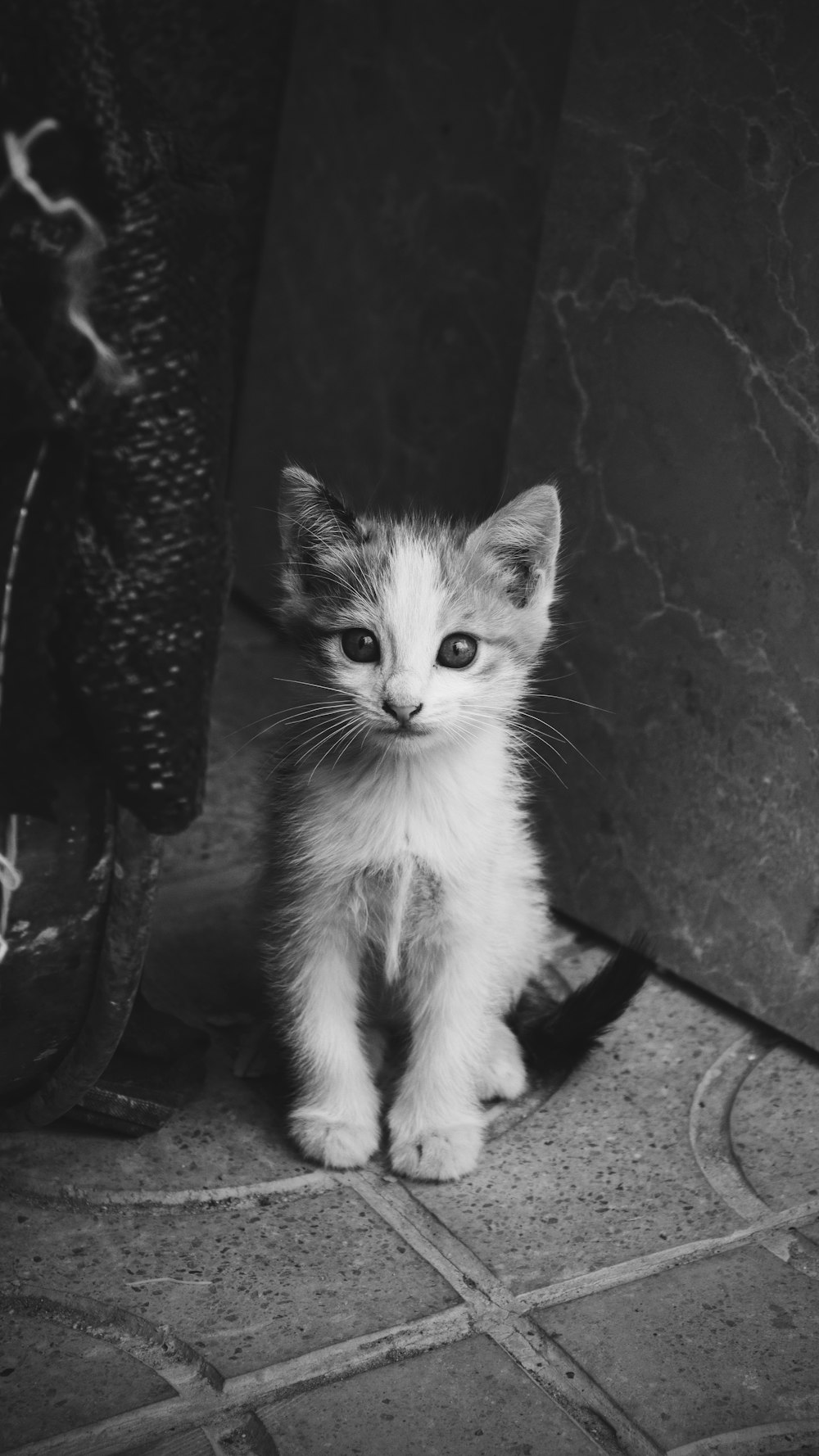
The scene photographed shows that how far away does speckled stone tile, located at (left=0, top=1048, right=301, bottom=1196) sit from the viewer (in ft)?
6.38

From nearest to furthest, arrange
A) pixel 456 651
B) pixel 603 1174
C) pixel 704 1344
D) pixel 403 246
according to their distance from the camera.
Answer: pixel 704 1344 < pixel 456 651 < pixel 603 1174 < pixel 403 246

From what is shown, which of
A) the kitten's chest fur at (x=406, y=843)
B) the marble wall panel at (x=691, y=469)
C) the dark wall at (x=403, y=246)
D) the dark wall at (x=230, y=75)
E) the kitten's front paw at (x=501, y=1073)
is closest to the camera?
the kitten's chest fur at (x=406, y=843)

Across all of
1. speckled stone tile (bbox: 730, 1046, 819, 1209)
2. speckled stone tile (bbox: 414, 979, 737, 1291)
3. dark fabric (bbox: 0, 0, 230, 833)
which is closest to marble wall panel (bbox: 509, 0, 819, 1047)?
speckled stone tile (bbox: 730, 1046, 819, 1209)

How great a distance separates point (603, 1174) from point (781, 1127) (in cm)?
30

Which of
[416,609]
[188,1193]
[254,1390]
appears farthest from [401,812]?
[254,1390]

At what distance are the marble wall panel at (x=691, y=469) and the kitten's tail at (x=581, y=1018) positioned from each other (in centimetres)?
25

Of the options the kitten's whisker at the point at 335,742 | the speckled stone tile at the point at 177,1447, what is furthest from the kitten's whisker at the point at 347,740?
the speckled stone tile at the point at 177,1447

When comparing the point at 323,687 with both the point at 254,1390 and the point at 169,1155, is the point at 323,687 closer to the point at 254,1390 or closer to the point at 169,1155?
the point at 169,1155

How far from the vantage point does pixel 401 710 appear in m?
1.81

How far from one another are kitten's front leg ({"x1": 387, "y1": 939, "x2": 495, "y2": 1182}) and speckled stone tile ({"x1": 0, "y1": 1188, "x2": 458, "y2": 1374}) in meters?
0.13

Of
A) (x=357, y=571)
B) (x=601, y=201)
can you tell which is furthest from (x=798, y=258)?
(x=357, y=571)

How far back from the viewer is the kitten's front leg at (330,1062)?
6.61ft

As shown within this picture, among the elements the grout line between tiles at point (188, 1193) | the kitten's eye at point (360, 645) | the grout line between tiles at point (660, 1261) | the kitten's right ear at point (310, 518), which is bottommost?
the grout line between tiles at point (188, 1193)

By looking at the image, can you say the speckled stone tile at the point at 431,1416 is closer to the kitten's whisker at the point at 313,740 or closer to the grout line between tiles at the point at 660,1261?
the grout line between tiles at the point at 660,1261
